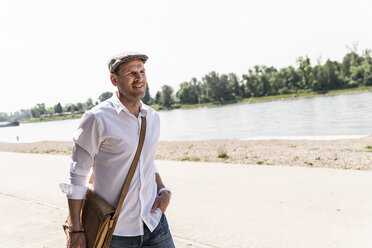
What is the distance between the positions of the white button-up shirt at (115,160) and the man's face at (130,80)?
8 cm

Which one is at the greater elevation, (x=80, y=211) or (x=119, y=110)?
(x=119, y=110)

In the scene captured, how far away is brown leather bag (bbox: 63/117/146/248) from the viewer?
6.29ft

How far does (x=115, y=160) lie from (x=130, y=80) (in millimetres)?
450

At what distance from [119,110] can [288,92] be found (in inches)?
4064

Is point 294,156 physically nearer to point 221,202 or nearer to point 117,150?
point 221,202

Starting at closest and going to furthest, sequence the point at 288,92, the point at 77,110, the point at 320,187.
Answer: the point at 320,187, the point at 288,92, the point at 77,110

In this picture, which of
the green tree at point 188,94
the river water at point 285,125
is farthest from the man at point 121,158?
the green tree at point 188,94

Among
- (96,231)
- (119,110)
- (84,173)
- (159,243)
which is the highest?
(119,110)

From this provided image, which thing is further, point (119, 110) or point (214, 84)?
point (214, 84)

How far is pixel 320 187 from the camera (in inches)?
267

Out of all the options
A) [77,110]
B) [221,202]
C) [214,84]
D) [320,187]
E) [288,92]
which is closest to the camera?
[221,202]

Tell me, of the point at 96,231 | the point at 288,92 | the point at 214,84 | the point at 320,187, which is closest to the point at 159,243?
the point at 96,231

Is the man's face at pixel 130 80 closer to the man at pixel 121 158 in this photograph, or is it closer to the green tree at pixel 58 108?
the man at pixel 121 158

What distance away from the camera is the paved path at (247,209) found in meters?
4.47
